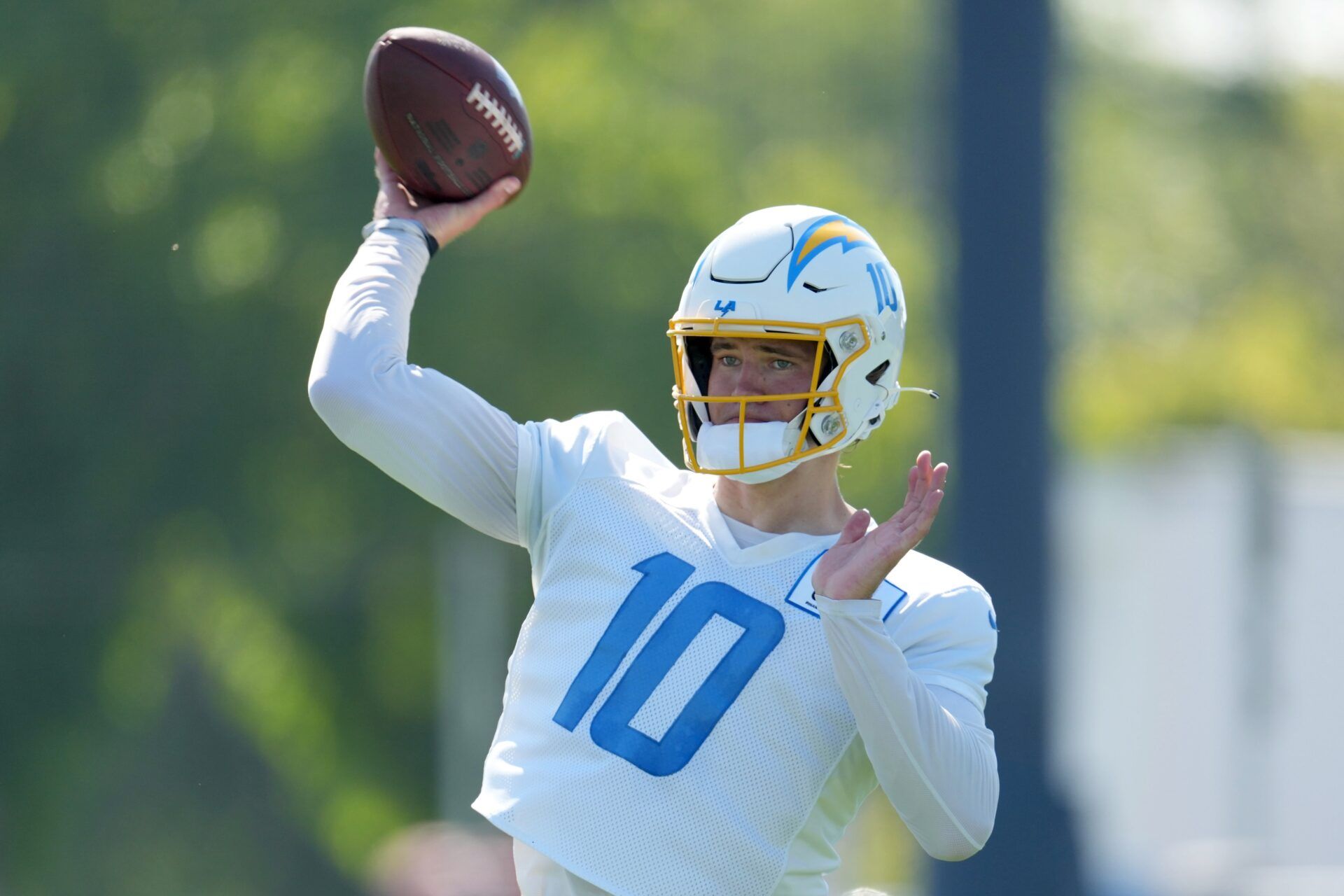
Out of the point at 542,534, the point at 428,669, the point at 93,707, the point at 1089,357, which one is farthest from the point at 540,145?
the point at 1089,357

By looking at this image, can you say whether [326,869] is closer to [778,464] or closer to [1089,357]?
[778,464]

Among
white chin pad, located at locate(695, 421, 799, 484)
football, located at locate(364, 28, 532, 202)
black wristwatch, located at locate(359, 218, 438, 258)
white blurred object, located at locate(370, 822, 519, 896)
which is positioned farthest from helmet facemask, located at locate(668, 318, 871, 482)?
white blurred object, located at locate(370, 822, 519, 896)

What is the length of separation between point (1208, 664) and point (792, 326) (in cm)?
980

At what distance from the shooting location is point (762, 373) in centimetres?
320

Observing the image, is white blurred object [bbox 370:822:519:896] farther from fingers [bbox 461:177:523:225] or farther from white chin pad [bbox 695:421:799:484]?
white chin pad [bbox 695:421:799:484]

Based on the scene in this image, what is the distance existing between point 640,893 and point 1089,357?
27998mm

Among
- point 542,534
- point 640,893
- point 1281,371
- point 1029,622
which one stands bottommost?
point 1281,371

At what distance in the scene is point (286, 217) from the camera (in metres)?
11.8

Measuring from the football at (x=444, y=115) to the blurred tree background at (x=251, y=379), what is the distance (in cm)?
725

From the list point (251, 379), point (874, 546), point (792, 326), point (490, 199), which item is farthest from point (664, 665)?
point (251, 379)

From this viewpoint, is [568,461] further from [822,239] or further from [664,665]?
[822,239]

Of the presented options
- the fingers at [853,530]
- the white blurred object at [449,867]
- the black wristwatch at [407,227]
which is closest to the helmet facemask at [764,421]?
the fingers at [853,530]

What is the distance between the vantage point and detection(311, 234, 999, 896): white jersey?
2934mm

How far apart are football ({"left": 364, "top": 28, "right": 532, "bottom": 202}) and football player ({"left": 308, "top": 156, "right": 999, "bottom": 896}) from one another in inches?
7.4
